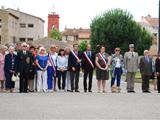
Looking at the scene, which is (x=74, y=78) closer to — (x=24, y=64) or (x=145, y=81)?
(x=24, y=64)

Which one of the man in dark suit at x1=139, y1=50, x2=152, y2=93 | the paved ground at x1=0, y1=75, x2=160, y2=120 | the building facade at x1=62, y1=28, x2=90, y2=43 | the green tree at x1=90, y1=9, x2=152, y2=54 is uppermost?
the building facade at x1=62, y1=28, x2=90, y2=43

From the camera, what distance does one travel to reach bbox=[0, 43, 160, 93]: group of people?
69.7 ft

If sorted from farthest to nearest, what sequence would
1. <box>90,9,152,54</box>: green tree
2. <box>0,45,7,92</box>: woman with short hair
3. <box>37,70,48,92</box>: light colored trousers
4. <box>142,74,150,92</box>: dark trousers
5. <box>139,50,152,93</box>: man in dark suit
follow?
1. <box>90,9,152,54</box>: green tree
2. <box>142,74,150,92</box>: dark trousers
3. <box>139,50,152,93</box>: man in dark suit
4. <box>37,70,48,92</box>: light colored trousers
5. <box>0,45,7,92</box>: woman with short hair

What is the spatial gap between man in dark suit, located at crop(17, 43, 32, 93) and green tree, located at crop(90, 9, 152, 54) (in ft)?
174

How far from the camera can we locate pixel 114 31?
75.1 meters

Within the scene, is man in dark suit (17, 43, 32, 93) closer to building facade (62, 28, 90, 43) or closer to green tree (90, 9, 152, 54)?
green tree (90, 9, 152, 54)

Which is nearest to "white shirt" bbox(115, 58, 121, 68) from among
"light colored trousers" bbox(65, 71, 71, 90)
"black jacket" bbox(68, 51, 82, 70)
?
"black jacket" bbox(68, 51, 82, 70)

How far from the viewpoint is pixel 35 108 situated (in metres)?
14.5

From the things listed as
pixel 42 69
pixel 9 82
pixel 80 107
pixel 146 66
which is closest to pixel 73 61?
pixel 42 69

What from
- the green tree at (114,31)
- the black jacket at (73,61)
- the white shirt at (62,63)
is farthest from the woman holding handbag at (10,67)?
the green tree at (114,31)

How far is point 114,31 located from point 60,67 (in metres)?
53.6

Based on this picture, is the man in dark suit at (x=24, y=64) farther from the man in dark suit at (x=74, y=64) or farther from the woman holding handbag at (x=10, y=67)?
the man in dark suit at (x=74, y=64)

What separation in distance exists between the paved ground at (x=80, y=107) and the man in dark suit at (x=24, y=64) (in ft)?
9.49

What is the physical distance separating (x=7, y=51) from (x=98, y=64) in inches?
149
